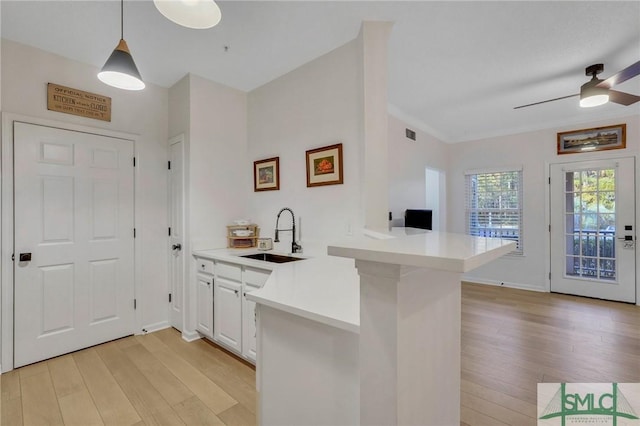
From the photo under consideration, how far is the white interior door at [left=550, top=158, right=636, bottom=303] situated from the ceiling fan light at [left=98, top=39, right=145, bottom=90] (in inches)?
221

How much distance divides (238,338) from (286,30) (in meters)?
2.51

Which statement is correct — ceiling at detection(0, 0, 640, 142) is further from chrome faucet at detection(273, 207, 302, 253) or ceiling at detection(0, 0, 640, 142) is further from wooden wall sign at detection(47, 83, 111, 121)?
chrome faucet at detection(273, 207, 302, 253)

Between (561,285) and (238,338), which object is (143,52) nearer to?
(238,338)

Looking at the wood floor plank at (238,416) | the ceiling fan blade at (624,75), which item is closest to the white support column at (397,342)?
the wood floor plank at (238,416)

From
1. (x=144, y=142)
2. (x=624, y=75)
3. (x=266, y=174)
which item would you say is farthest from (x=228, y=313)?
(x=624, y=75)

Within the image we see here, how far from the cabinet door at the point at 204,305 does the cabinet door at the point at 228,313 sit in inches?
4.2

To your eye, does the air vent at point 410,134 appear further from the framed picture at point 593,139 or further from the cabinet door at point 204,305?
the cabinet door at point 204,305

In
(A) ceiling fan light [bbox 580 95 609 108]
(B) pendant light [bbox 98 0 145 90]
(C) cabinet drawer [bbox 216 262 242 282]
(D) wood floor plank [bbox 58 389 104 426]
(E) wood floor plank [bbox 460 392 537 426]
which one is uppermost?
(A) ceiling fan light [bbox 580 95 609 108]

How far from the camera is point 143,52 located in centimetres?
254

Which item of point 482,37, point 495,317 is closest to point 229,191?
point 482,37

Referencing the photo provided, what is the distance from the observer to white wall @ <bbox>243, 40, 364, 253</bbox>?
7.67 ft

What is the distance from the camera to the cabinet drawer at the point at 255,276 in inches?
86.3

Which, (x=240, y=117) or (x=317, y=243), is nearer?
(x=317, y=243)

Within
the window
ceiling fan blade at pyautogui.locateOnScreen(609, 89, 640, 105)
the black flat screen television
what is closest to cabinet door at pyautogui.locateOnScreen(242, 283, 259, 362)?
the black flat screen television
